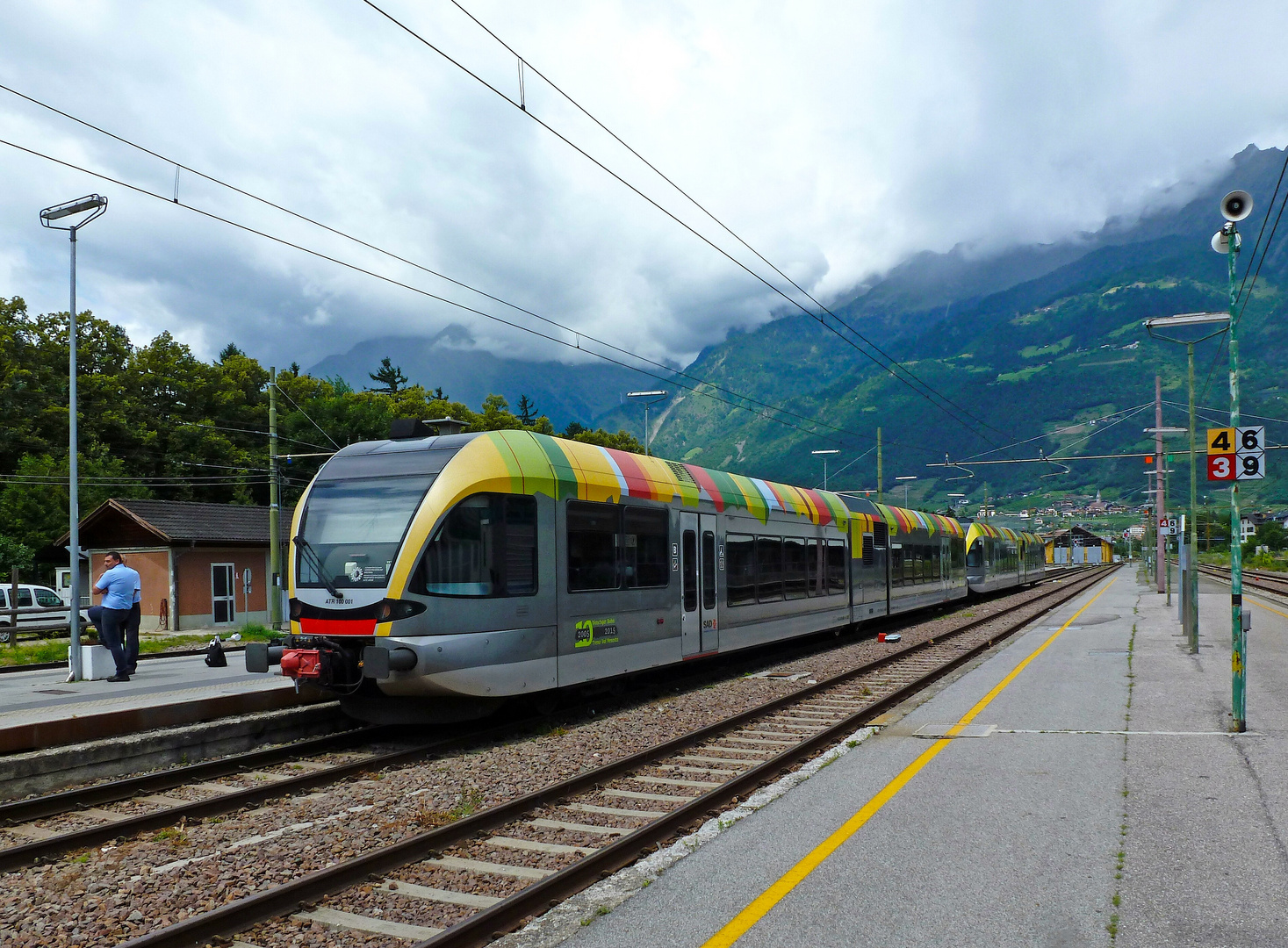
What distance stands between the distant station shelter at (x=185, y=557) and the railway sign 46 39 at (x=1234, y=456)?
92.8ft

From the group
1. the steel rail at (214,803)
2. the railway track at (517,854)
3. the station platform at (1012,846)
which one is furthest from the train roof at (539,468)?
the station platform at (1012,846)

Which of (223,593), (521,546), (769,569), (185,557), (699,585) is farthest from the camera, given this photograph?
(223,593)

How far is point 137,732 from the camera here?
951cm

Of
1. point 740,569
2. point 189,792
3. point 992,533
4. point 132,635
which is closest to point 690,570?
point 740,569

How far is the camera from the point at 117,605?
13898 millimetres

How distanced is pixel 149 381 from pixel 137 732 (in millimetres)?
51887

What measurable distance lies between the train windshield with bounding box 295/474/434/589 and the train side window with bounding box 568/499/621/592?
6.57 ft

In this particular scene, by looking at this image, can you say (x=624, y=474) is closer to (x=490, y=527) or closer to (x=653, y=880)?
(x=490, y=527)

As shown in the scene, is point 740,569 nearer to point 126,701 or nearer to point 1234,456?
point 1234,456

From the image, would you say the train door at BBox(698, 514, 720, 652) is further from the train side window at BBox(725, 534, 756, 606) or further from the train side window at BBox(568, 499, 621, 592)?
the train side window at BBox(568, 499, 621, 592)

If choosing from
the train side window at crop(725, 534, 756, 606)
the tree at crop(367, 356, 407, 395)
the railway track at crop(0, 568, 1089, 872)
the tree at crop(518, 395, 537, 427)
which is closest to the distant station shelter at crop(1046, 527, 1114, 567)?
the tree at crop(518, 395, 537, 427)

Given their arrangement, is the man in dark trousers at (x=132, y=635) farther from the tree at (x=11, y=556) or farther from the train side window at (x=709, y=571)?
the tree at (x=11, y=556)

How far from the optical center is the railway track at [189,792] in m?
6.60

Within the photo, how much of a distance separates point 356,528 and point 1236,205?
901 centimetres
